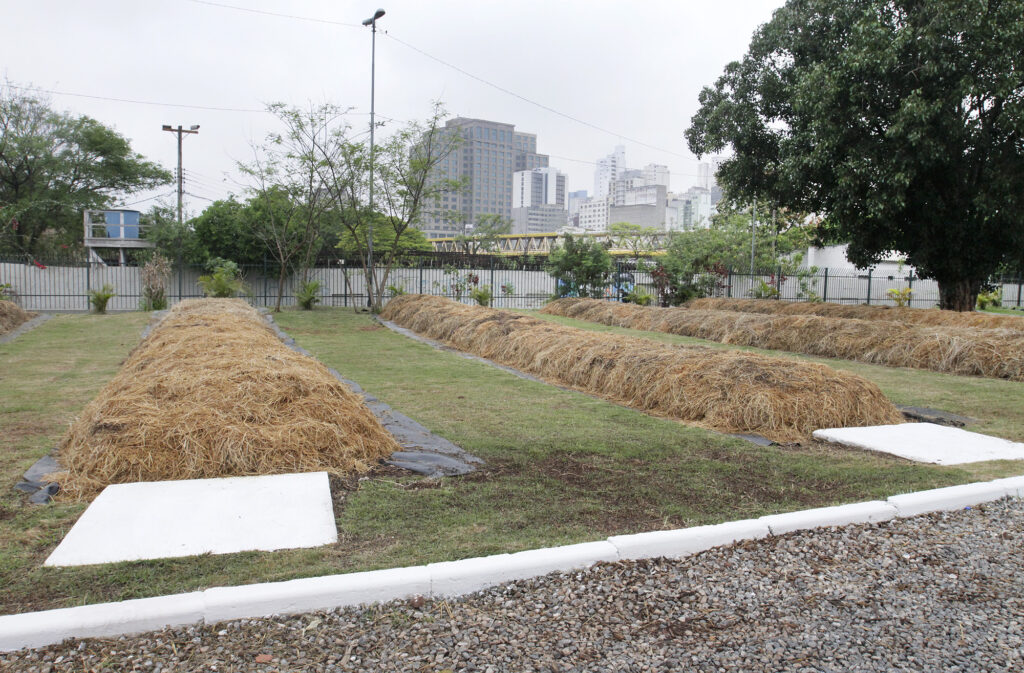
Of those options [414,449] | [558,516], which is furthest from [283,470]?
[558,516]

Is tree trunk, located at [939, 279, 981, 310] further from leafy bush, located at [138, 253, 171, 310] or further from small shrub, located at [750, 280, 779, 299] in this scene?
leafy bush, located at [138, 253, 171, 310]

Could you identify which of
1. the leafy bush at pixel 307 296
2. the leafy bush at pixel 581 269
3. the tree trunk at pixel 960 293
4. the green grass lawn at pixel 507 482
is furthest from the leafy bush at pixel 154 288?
the tree trunk at pixel 960 293

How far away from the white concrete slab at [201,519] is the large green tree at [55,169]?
3339 cm

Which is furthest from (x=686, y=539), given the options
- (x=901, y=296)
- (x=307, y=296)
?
(x=901, y=296)

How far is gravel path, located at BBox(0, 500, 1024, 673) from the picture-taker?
86.4 inches

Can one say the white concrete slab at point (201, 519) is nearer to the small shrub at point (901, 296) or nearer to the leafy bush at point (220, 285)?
the leafy bush at point (220, 285)

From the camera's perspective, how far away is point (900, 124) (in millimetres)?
12383

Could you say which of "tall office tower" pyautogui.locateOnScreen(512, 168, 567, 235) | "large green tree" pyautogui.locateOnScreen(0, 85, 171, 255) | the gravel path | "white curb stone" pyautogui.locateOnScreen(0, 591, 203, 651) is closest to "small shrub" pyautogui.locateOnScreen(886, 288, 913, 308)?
the gravel path

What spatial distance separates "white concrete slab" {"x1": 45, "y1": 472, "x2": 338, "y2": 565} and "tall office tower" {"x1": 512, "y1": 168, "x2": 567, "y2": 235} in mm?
68731

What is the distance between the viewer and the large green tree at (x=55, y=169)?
105 ft

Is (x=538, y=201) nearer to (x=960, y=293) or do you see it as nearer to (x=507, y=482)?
(x=960, y=293)

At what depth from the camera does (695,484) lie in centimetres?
412

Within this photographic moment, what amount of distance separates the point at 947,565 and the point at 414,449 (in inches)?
122

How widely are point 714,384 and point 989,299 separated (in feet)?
85.3
